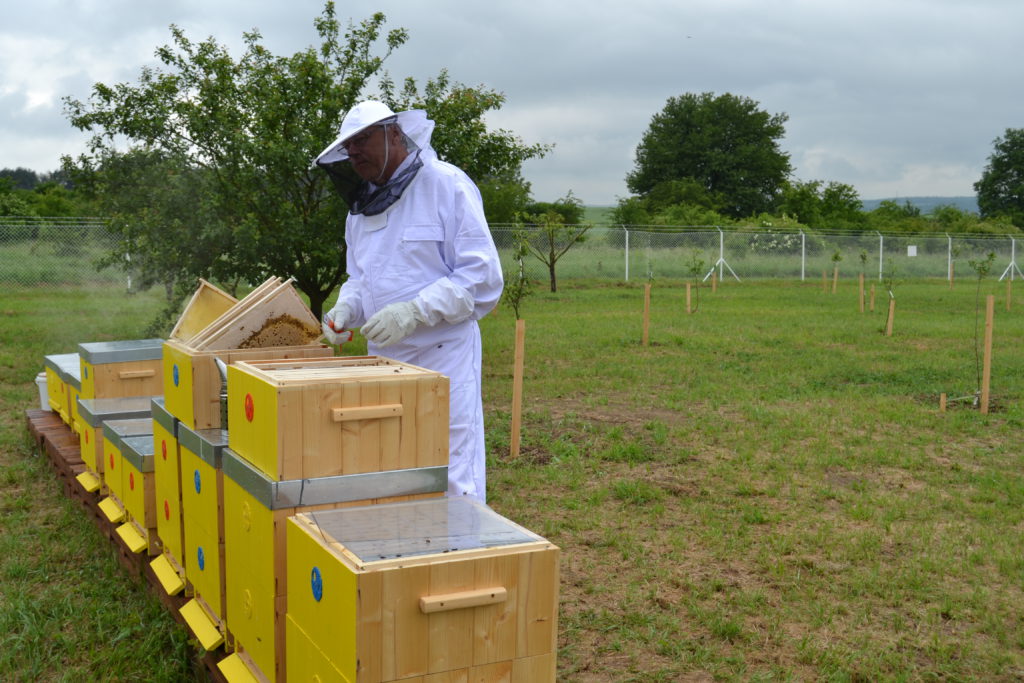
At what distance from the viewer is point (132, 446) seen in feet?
11.5

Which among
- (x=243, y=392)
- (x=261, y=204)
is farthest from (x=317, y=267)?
(x=243, y=392)

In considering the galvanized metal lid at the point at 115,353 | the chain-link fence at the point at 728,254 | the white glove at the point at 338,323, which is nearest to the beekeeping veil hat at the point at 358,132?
the white glove at the point at 338,323

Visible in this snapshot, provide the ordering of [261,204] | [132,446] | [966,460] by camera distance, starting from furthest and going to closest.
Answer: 1. [261,204]
2. [966,460]
3. [132,446]

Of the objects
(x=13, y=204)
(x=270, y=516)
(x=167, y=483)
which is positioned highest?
(x=13, y=204)

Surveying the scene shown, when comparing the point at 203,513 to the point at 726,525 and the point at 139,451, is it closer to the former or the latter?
the point at 139,451

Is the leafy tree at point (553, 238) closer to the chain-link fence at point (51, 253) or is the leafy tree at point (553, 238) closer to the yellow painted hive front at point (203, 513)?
the chain-link fence at point (51, 253)

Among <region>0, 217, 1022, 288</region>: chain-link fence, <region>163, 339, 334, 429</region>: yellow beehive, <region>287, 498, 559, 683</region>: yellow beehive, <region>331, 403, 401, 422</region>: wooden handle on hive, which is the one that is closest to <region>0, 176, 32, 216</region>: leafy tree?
<region>0, 217, 1022, 288</region>: chain-link fence

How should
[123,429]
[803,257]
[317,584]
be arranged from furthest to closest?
1. [803,257]
2. [123,429]
3. [317,584]

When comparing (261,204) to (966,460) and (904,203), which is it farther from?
(904,203)

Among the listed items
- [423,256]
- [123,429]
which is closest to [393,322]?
[423,256]

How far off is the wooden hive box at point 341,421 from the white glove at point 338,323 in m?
0.70

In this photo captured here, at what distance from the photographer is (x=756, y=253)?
26.1 meters

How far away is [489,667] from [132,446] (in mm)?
2174

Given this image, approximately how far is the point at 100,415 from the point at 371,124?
2.25m
